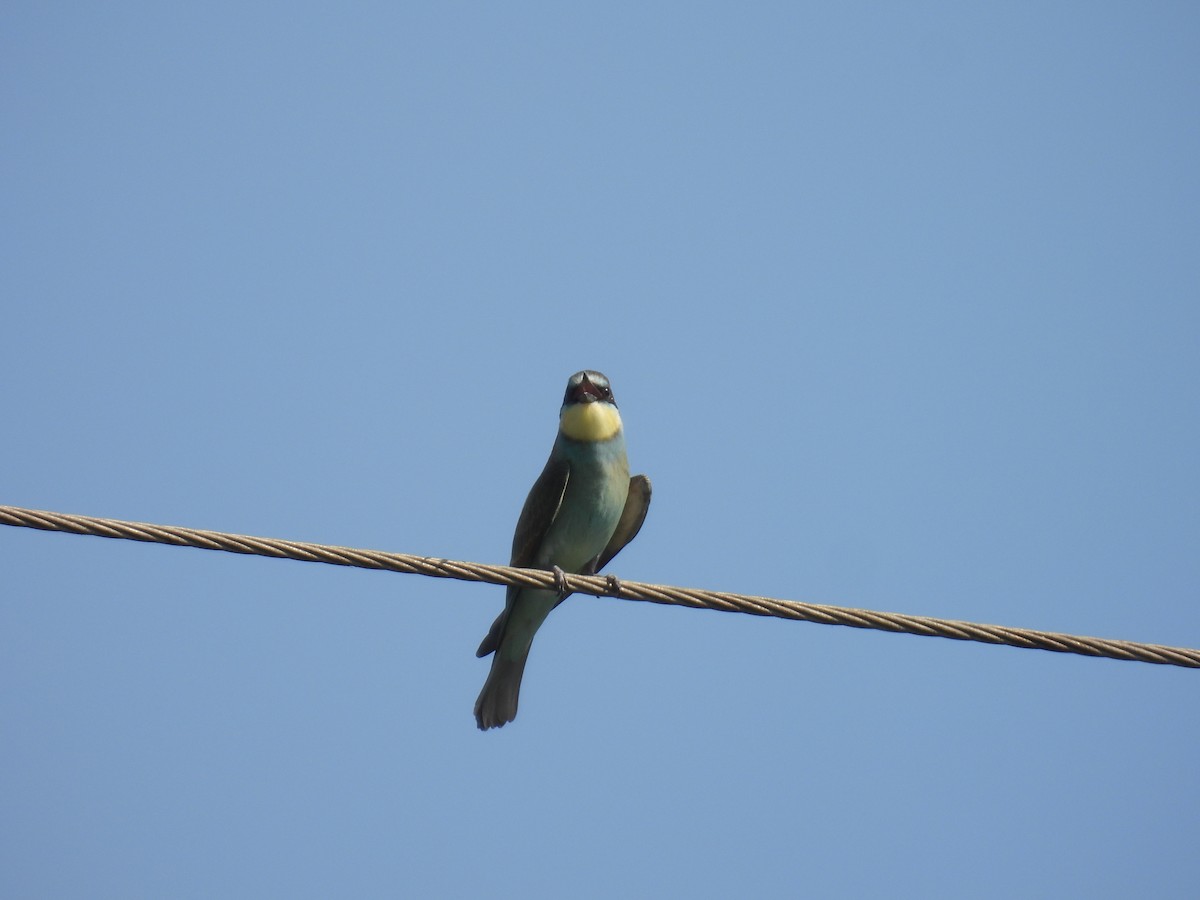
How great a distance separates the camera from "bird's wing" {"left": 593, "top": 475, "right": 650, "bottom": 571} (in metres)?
8.05

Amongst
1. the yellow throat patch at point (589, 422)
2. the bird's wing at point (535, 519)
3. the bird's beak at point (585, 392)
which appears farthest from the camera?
the bird's beak at point (585, 392)

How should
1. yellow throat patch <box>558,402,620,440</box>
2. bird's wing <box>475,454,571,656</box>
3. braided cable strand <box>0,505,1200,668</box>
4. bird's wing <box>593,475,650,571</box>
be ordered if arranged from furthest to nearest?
bird's wing <box>593,475,650,571</box>
yellow throat patch <box>558,402,620,440</box>
bird's wing <box>475,454,571,656</box>
braided cable strand <box>0,505,1200,668</box>

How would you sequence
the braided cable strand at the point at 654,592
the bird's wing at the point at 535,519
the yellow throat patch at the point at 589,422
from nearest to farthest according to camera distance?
the braided cable strand at the point at 654,592 < the bird's wing at the point at 535,519 < the yellow throat patch at the point at 589,422

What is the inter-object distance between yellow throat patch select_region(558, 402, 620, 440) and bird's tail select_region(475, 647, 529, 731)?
1370 millimetres

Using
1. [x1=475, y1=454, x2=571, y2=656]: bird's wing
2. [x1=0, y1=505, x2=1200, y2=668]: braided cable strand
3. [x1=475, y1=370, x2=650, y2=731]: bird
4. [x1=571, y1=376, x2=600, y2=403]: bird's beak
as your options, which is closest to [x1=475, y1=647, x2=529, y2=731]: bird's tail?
[x1=475, y1=370, x2=650, y2=731]: bird

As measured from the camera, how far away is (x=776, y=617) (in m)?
4.72

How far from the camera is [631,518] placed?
26.6 ft

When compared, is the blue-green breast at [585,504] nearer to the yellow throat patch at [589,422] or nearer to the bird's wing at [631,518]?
the yellow throat patch at [589,422]

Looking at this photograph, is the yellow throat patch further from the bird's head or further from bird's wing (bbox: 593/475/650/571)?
bird's wing (bbox: 593/475/650/571)

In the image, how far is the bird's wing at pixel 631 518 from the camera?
805 centimetres

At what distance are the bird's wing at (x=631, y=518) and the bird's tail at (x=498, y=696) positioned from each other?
81cm

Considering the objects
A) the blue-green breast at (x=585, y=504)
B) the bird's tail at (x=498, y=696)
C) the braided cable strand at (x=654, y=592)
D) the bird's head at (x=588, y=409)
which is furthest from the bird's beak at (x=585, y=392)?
the braided cable strand at (x=654, y=592)

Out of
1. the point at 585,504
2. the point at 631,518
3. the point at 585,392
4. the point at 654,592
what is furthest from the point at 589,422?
the point at 654,592

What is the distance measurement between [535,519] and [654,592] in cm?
277
